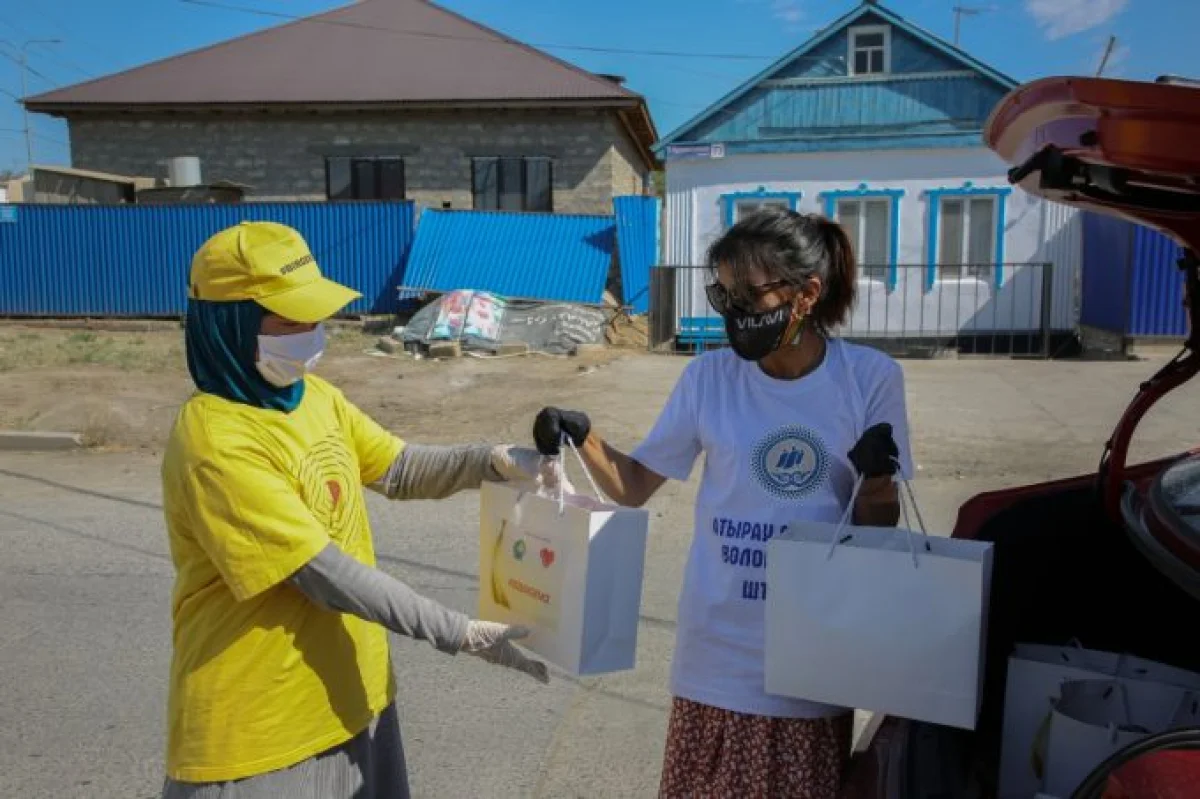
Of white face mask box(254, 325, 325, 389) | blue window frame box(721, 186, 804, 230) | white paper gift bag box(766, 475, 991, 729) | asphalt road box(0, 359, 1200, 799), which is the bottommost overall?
asphalt road box(0, 359, 1200, 799)

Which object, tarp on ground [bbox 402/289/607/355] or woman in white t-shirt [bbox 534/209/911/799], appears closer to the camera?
woman in white t-shirt [bbox 534/209/911/799]

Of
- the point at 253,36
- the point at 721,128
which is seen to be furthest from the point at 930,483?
the point at 253,36

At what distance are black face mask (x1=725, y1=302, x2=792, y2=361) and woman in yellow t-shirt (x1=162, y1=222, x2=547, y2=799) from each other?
0.79 m

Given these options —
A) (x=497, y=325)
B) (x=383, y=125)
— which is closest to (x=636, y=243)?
(x=497, y=325)

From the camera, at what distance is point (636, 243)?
1908 centimetres

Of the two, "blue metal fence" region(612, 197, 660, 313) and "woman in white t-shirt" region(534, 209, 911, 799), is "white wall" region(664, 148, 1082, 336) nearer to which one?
"blue metal fence" region(612, 197, 660, 313)

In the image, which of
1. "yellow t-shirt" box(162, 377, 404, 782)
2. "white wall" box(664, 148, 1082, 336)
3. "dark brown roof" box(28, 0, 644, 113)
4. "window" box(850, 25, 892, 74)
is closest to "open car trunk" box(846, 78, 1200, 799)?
"yellow t-shirt" box(162, 377, 404, 782)

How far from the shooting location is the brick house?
22328 millimetres

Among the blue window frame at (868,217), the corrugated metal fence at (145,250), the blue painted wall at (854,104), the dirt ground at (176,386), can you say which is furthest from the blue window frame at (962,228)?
the corrugated metal fence at (145,250)

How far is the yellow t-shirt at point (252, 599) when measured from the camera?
1.89 m

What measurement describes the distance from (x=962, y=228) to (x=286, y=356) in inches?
652

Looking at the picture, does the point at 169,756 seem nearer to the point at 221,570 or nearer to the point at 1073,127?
the point at 221,570

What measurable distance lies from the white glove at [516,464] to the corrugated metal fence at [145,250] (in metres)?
17.9

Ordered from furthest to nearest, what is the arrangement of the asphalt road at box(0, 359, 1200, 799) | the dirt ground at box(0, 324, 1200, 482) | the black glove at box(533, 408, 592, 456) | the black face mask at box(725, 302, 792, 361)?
the dirt ground at box(0, 324, 1200, 482), the asphalt road at box(0, 359, 1200, 799), the black glove at box(533, 408, 592, 456), the black face mask at box(725, 302, 792, 361)
